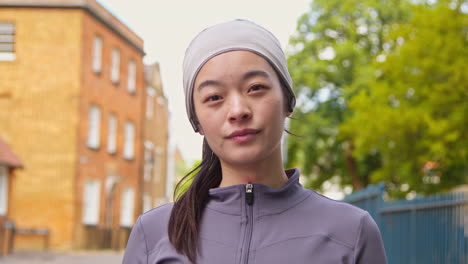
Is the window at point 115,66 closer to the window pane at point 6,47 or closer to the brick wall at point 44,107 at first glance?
the brick wall at point 44,107

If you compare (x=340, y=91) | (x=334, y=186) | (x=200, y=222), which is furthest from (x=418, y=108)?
(x=200, y=222)

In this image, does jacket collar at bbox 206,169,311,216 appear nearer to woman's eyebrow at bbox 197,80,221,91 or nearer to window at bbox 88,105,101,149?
woman's eyebrow at bbox 197,80,221,91

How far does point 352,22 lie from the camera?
105ft

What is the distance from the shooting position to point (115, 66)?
29.9m

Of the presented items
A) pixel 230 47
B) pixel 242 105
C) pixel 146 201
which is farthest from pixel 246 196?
pixel 146 201

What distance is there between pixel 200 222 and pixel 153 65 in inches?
1295

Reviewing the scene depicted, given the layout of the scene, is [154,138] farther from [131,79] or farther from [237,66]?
[237,66]

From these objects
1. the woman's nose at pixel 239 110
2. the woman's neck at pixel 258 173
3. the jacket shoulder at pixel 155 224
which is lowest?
the jacket shoulder at pixel 155 224

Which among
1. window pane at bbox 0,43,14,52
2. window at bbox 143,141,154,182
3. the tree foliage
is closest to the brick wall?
window pane at bbox 0,43,14,52

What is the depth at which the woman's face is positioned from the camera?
1.71m

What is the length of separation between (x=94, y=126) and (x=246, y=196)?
28.0 metres

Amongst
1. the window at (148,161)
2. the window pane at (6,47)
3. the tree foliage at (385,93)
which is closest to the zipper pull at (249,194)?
the tree foliage at (385,93)

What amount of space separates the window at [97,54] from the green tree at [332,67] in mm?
7388

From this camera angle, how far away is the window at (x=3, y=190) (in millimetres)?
19938
